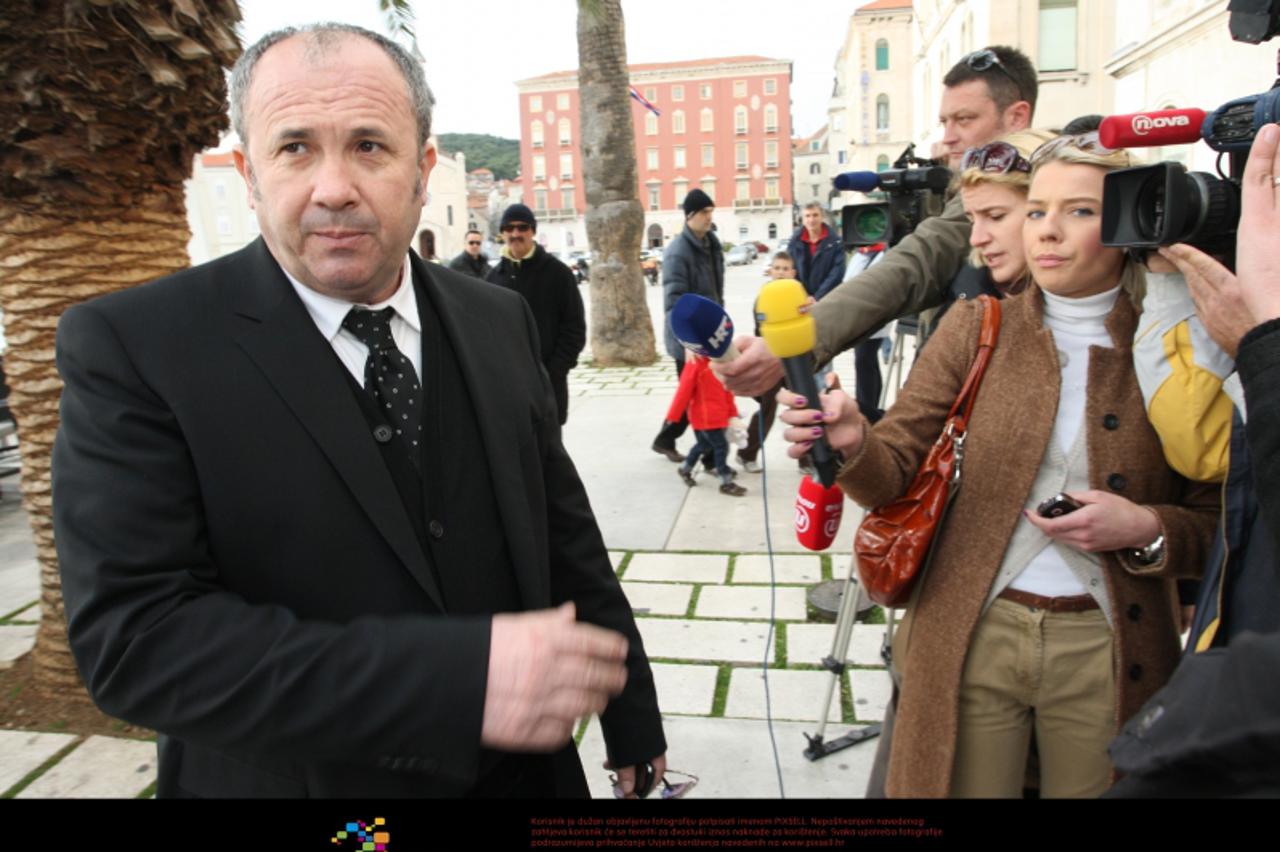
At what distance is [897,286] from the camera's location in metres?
2.17

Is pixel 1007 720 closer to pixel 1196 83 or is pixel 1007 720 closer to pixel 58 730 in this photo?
pixel 58 730

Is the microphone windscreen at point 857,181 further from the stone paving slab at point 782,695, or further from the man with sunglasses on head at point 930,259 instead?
the stone paving slab at point 782,695

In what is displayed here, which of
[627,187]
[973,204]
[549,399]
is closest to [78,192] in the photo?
[549,399]

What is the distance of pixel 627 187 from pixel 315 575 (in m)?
10.1

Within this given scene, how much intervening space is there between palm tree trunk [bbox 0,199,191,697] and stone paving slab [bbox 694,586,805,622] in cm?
262

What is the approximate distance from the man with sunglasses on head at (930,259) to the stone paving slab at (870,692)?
150 cm

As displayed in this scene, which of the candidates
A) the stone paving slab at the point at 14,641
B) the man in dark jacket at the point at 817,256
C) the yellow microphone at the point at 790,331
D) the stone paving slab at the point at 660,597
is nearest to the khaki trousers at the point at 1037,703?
the yellow microphone at the point at 790,331

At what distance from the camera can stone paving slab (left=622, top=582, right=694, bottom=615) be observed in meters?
3.96

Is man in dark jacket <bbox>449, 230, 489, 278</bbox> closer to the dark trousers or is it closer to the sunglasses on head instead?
the dark trousers

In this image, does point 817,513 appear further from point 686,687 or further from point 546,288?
point 546,288

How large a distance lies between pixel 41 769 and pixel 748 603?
110 inches

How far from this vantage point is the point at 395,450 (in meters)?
1.37

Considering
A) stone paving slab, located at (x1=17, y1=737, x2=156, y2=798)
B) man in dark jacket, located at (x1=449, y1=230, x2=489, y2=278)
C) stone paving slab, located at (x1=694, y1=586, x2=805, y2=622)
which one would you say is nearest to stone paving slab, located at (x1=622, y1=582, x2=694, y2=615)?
stone paving slab, located at (x1=694, y1=586, x2=805, y2=622)

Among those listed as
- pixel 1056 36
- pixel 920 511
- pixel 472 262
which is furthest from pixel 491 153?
pixel 920 511
